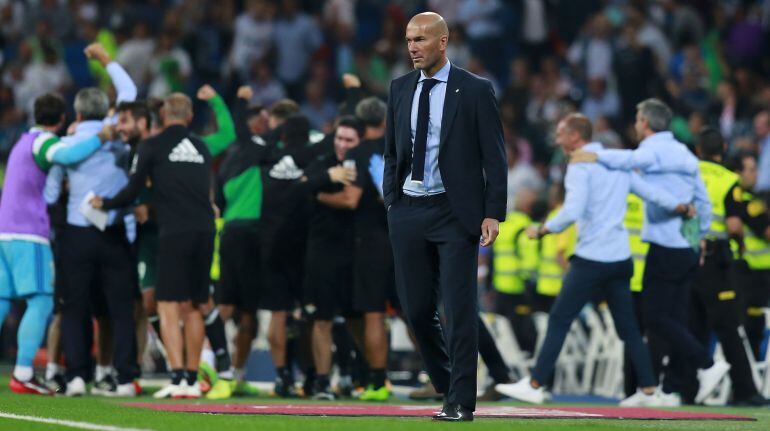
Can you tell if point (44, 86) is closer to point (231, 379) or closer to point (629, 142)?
point (629, 142)

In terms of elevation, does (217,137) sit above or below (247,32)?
below

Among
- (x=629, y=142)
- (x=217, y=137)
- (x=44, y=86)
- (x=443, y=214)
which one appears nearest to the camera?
(x=443, y=214)

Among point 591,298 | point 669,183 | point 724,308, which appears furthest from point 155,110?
point 724,308

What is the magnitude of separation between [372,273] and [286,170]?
51.1 inches

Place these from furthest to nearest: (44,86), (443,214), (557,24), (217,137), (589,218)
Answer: (557,24) → (44,86) → (217,137) → (589,218) → (443,214)

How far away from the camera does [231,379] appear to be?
12820 mm

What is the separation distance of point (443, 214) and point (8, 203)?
4.93m

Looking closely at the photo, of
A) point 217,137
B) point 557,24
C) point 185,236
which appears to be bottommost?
point 185,236

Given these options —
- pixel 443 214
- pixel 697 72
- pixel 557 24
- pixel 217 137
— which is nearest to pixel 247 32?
pixel 557 24

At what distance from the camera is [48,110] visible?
12422mm

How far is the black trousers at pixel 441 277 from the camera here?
8625 mm

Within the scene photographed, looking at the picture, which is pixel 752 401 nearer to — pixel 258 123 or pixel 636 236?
pixel 636 236

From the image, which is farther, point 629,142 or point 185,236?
point 629,142

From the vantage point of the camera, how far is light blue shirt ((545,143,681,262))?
39.4 ft
